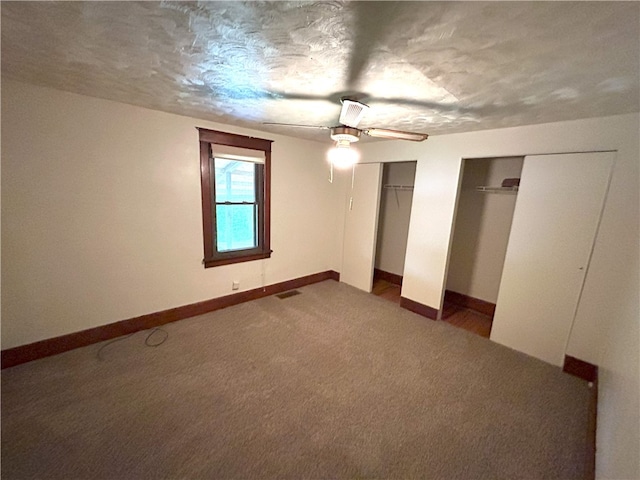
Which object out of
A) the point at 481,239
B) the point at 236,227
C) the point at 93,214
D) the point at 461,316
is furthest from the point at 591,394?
the point at 93,214

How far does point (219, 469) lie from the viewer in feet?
4.80

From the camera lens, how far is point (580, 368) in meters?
2.37

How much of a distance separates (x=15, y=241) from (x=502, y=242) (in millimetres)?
5001

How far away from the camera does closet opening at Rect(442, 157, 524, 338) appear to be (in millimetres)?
3328

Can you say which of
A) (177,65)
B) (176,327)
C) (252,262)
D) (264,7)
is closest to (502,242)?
(252,262)

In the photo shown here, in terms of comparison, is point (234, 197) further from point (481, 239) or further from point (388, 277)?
point (481, 239)

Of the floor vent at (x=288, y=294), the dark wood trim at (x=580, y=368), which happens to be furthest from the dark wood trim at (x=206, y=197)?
the dark wood trim at (x=580, y=368)

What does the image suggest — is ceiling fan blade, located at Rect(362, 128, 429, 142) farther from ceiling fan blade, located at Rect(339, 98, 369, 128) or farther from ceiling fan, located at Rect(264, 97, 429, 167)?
ceiling fan blade, located at Rect(339, 98, 369, 128)

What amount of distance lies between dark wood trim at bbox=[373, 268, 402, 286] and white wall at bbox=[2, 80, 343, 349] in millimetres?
2679

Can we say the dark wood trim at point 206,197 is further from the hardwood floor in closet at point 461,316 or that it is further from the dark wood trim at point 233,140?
the hardwood floor in closet at point 461,316

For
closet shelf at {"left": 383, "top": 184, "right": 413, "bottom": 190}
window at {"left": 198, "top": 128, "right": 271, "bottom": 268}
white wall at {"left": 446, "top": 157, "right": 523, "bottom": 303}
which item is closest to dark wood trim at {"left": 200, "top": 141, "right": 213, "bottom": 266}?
window at {"left": 198, "top": 128, "right": 271, "bottom": 268}

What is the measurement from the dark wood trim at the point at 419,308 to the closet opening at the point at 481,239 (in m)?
0.22

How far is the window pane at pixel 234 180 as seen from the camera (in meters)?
3.17

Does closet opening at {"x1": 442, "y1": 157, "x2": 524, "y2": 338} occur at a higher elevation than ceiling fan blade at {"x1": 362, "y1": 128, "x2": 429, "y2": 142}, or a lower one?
lower
